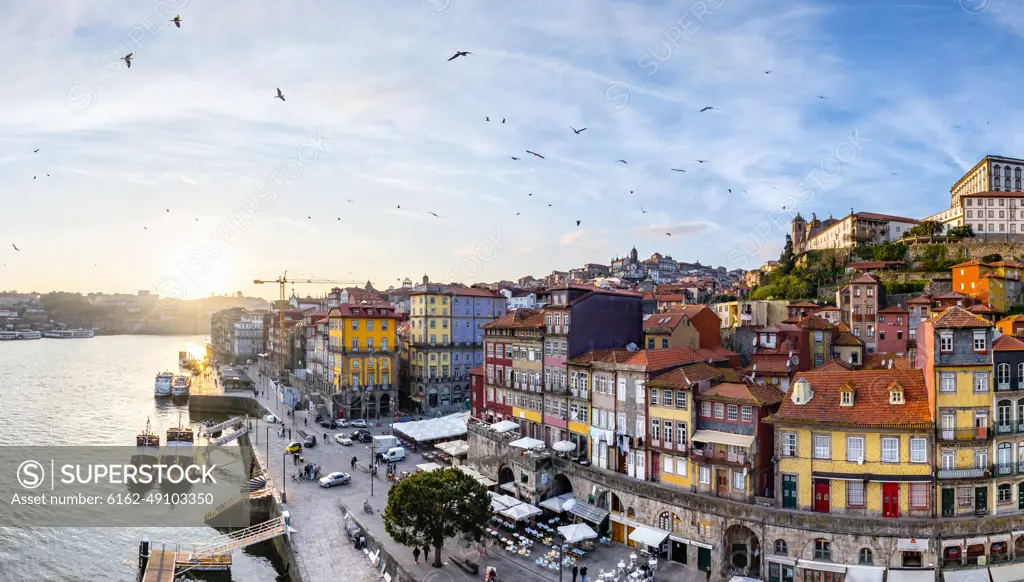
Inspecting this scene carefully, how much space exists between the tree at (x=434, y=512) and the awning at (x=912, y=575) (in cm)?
1850

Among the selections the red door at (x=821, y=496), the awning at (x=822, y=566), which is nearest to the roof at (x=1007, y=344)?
the red door at (x=821, y=496)

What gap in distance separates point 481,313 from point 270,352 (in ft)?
219

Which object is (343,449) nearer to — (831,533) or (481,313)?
(481,313)

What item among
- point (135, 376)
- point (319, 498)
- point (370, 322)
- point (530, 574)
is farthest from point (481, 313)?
point (135, 376)

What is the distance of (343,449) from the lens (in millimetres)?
57594

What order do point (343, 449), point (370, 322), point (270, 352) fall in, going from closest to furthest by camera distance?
point (343, 449) → point (370, 322) → point (270, 352)

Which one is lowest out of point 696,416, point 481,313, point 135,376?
point 135,376

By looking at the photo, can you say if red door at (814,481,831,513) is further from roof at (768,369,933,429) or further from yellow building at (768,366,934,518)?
roof at (768,369,933,429)

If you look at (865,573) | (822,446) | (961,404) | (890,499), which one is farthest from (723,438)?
(961,404)

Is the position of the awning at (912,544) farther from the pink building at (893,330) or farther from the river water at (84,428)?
the pink building at (893,330)

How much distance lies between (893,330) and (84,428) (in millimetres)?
89064

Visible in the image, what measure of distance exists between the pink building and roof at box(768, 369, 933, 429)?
3776 cm

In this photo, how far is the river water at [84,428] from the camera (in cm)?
3772

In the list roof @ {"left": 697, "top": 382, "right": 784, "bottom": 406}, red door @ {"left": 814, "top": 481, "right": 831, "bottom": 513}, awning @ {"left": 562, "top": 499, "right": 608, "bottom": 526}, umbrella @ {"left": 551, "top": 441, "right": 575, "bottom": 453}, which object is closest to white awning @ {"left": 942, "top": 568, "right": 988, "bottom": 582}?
red door @ {"left": 814, "top": 481, "right": 831, "bottom": 513}
